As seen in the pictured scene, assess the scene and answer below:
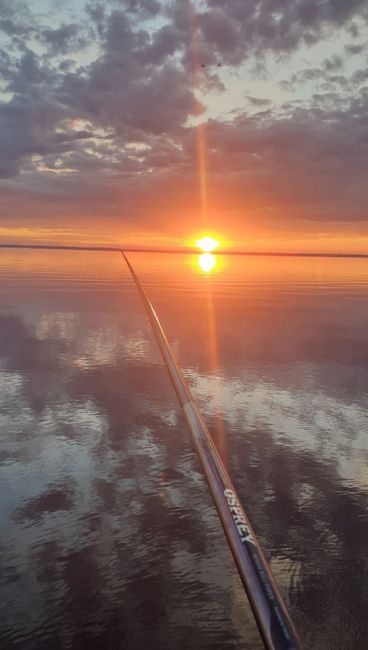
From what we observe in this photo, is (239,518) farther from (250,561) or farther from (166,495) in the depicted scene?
(166,495)

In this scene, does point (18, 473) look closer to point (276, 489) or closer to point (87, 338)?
point (276, 489)

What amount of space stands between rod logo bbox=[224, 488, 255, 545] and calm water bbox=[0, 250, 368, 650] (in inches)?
16.0

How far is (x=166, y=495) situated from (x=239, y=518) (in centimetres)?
151

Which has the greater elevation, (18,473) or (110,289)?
(110,289)

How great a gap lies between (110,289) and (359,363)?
71.9 ft

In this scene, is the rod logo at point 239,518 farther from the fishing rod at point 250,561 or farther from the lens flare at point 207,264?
the lens flare at point 207,264

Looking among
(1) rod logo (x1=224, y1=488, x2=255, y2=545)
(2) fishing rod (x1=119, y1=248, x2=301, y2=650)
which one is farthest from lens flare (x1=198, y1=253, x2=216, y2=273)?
(1) rod logo (x1=224, y1=488, x2=255, y2=545)

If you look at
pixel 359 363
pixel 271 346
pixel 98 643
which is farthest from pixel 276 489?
pixel 271 346

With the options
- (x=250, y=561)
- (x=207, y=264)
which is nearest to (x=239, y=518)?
(x=250, y=561)

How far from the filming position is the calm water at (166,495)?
13.3 ft

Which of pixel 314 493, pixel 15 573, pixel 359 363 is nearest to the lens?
pixel 15 573

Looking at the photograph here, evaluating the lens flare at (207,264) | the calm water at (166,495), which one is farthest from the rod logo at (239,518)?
the lens flare at (207,264)

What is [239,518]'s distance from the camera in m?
4.79

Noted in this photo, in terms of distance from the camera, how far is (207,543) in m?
5.05
